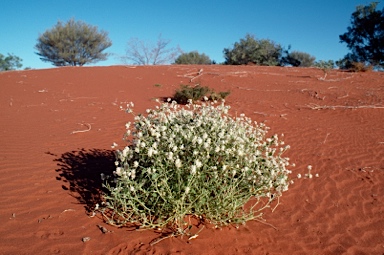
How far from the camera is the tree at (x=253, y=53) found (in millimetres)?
25906

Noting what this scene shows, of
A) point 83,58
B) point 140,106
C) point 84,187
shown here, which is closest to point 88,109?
point 140,106

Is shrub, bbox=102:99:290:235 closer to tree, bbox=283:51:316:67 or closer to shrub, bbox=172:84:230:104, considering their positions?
shrub, bbox=172:84:230:104

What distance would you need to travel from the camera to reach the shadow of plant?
366 cm

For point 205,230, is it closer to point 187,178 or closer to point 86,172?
point 187,178

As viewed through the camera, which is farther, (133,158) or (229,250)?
(133,158)

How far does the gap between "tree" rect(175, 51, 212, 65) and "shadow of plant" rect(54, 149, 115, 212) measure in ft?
89.4

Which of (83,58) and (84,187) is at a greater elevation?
(83,58)

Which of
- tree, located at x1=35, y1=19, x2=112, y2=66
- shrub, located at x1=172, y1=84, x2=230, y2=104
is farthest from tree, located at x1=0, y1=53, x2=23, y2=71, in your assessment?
shrub, located at x1=172, y1=84, x2=230, y2=104

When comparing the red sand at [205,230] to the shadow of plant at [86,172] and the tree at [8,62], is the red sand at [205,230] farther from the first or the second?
the tree at [8,62]

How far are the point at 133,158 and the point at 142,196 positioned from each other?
47 cm

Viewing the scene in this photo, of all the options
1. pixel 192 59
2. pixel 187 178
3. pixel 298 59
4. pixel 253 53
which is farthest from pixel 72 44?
pixel 187 178

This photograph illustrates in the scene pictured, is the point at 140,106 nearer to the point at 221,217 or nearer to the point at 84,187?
the point at 84,187

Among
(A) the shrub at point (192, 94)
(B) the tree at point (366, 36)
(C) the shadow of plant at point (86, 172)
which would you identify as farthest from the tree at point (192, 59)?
(C) the shadow of plant at point (86, 172)

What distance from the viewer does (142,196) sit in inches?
119
